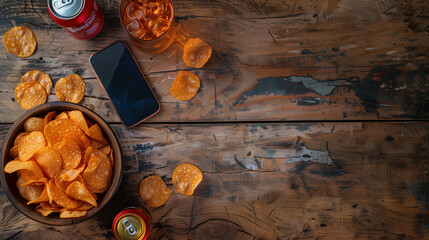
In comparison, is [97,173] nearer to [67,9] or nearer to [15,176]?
[15,176]

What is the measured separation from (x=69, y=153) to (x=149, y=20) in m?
0.45

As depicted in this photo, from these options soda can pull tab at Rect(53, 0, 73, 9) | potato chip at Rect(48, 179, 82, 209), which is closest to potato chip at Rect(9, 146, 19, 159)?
potato chip at Rect(48, 179, 82, 209)

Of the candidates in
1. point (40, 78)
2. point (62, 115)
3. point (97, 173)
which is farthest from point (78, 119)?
point (40, 78)

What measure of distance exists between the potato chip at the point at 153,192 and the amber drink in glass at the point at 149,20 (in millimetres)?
413

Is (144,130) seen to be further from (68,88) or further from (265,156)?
(265,156)

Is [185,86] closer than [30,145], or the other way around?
[30,145]

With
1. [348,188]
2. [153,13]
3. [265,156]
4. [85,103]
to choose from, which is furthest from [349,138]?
[85,103]

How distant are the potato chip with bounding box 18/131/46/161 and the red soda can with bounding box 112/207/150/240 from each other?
278 millimetres

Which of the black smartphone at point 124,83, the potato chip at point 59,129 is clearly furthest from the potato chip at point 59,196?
the black smartphone at point 124,83

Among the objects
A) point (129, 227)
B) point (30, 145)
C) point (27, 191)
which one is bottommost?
point (129, 227)

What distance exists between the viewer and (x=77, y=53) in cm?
93

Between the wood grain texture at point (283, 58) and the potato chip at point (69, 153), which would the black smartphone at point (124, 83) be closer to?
the wood grain texture at point (283, 58)

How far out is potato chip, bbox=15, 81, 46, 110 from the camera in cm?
90

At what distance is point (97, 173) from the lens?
0.77m
